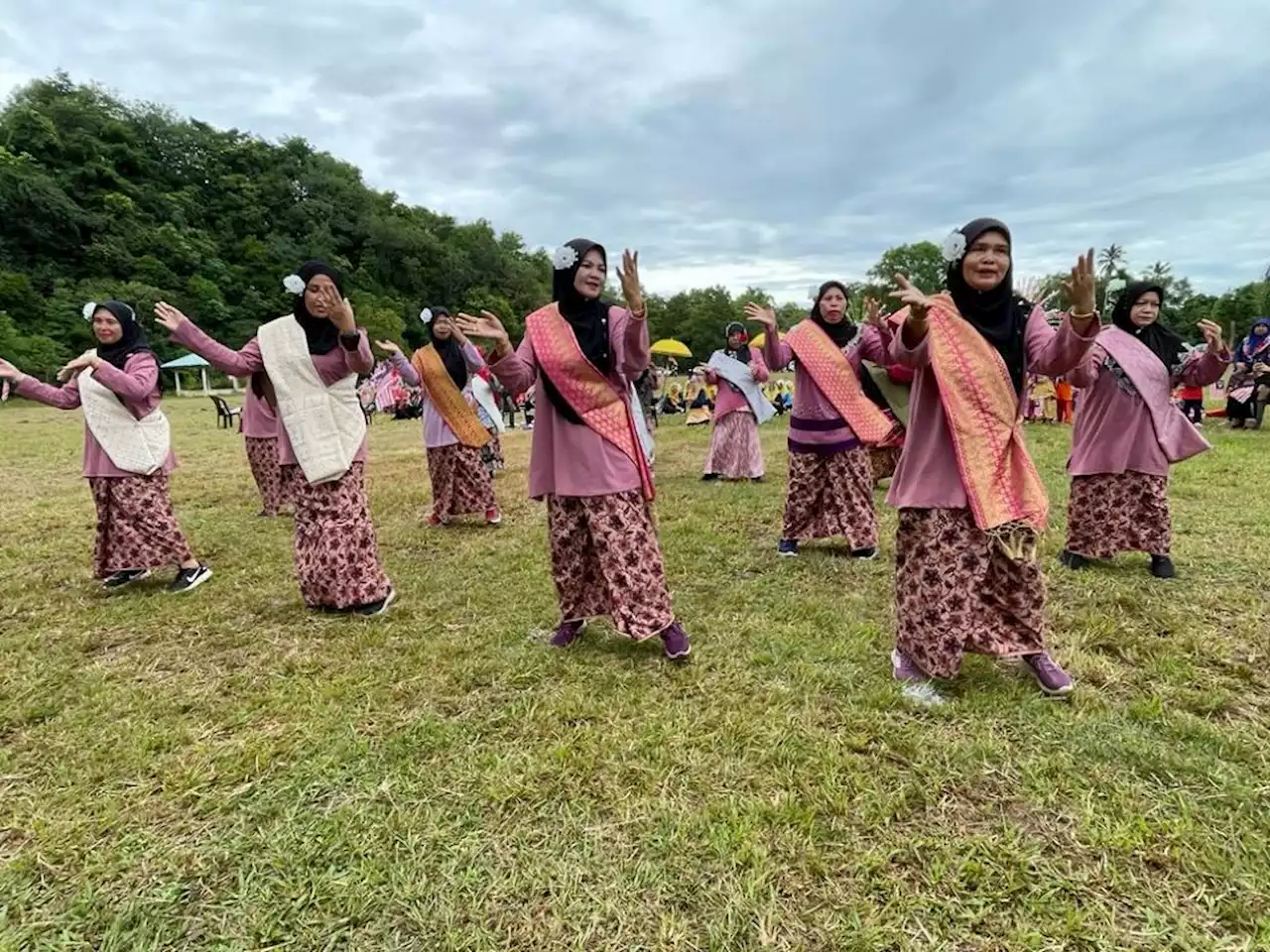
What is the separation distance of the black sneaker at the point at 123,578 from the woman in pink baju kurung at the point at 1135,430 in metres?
6.21

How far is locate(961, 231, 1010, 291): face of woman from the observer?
2.88m

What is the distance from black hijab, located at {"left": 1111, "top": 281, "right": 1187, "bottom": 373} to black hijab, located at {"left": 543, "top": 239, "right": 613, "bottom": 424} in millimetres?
3388

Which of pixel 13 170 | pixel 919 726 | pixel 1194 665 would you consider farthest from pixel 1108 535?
pixel 13 170

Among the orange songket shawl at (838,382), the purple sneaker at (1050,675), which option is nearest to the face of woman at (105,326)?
the orange songket shawl at (838,382)

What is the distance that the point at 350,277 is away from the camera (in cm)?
5656

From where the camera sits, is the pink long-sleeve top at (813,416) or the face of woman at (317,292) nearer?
the face of woman at (317,292)

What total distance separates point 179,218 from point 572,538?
58538 millimetres

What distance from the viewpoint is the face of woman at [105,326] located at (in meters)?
4.60

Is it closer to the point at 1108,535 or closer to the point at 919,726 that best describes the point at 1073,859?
the point at 919,726

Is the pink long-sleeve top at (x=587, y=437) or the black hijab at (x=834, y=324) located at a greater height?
the black hijab at (x=834, y=324)

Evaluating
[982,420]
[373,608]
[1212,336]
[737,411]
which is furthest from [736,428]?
[982,420]

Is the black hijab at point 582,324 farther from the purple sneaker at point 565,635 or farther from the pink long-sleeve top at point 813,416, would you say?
the pink long-sleeve top at point 813,416

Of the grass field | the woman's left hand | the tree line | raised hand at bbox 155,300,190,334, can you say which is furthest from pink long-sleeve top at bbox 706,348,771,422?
the tree line

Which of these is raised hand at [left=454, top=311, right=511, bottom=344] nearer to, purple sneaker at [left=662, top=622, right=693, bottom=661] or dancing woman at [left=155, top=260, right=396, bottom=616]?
dancing woman at [left=155, top=260, right=396, bottom=616]
